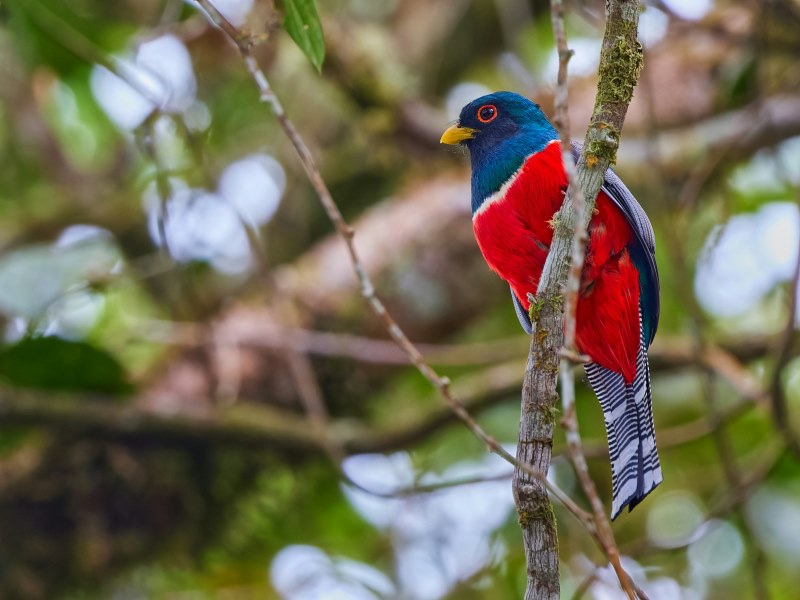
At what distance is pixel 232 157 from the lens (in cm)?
642

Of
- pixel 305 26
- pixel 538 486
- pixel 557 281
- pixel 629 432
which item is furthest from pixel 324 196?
pixel 629 432

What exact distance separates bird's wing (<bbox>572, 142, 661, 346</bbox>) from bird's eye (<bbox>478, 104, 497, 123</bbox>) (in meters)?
0.27

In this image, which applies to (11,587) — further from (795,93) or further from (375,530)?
(795,93)

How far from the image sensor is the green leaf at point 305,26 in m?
2.25

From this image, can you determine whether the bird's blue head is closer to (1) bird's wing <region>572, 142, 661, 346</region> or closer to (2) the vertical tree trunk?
(1) bird's wing <region>572, 142, 661, 346</region>

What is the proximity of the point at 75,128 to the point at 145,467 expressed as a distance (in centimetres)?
429

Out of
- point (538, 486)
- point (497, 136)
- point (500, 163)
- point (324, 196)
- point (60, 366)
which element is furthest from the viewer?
point (60, 366)

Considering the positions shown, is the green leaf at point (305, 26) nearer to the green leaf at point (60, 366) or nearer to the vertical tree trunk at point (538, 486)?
the vertical tree trunk at point (538, 486)

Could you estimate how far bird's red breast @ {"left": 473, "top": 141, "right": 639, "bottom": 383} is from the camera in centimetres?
245

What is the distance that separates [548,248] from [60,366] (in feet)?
9.80

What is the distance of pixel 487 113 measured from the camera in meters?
2.89

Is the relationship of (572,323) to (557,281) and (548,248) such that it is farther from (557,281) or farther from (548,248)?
(548,248)

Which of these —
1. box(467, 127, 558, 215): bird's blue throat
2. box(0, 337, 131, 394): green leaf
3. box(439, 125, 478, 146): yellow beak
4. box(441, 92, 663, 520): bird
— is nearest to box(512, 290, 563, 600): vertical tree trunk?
box(441, 92, 663, 520): bird

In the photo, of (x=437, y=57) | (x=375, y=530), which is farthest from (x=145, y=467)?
(x=437, y=57)
